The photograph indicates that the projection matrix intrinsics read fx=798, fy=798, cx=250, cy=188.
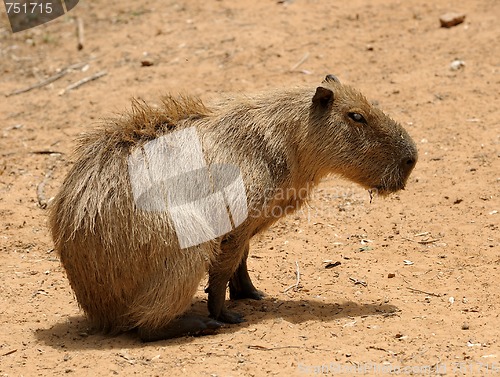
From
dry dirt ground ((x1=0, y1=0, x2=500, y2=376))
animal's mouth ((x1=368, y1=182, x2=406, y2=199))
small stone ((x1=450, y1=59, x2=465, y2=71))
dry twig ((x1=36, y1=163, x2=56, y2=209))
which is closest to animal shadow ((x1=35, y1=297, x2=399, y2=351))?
dry dirt ground ((x1=0, y1=0, x2=500, y2=376))

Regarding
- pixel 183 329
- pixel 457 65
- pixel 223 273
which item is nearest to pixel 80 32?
pixel 457 65

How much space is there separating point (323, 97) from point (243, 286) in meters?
1.59

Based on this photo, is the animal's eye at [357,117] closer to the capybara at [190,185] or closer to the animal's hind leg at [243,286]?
the capybara at [190,185]

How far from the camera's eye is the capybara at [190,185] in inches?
206

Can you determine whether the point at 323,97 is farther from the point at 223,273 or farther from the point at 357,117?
the point at 223,273

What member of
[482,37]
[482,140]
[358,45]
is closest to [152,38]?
[358,45]

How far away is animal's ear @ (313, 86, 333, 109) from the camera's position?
18.5 ft

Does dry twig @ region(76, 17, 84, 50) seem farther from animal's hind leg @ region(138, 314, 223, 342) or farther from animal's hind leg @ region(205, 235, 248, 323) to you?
animal's hind leg @ region(138, 314, 223, 342)

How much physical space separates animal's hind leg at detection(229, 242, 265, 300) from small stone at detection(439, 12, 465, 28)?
5.80 m

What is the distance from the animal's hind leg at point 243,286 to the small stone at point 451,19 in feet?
19.0

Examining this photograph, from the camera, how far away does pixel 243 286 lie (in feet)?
20.2

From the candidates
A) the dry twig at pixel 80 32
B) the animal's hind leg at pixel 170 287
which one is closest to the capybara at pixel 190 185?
the animal's hind leg at pixel 170 287

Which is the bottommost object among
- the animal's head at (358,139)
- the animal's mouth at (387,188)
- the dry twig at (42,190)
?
the dry twig at (42,190)

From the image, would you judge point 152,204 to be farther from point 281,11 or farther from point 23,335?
point 281,11
